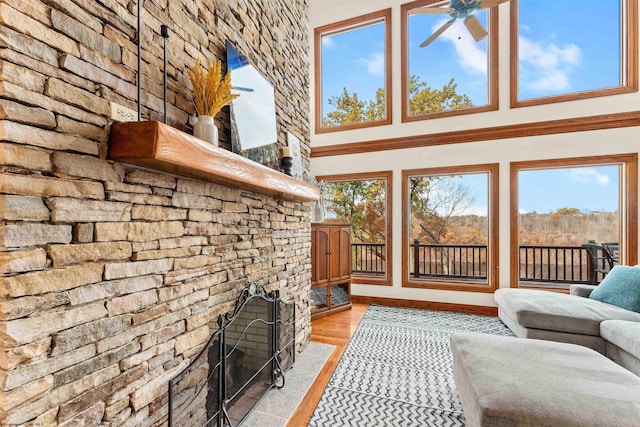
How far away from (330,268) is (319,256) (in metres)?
0.27

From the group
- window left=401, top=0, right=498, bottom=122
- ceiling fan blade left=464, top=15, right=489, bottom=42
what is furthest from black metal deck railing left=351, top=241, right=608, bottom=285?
ceiling fan blade left=464, top=15, right=489, bottom=42

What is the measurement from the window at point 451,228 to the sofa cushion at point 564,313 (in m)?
1.08

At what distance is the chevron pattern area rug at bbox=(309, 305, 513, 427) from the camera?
1.89m

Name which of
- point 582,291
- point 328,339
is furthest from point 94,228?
point 582,291

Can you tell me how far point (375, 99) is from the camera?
15.8ft

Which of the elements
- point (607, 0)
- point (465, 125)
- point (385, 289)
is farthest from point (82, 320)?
point (607, 0)

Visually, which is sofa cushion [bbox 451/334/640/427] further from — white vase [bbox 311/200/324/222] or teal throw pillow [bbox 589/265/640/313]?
white vase [bbox 311/200/324/222]

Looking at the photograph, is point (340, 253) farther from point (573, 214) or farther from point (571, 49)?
point (571, 49)

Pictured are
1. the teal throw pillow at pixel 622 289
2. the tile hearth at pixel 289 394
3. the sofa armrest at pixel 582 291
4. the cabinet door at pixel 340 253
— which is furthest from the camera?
the cabinet door at pixel 340 253

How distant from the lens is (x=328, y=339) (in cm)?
313

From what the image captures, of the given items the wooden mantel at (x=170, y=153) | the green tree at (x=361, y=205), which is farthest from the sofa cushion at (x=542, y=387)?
the green tree at (x=361, y=205)

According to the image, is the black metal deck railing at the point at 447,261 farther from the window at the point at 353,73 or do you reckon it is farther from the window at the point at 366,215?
the window at the point at 353,73

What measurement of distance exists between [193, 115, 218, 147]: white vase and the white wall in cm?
351

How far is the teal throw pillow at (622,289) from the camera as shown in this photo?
2639mm
